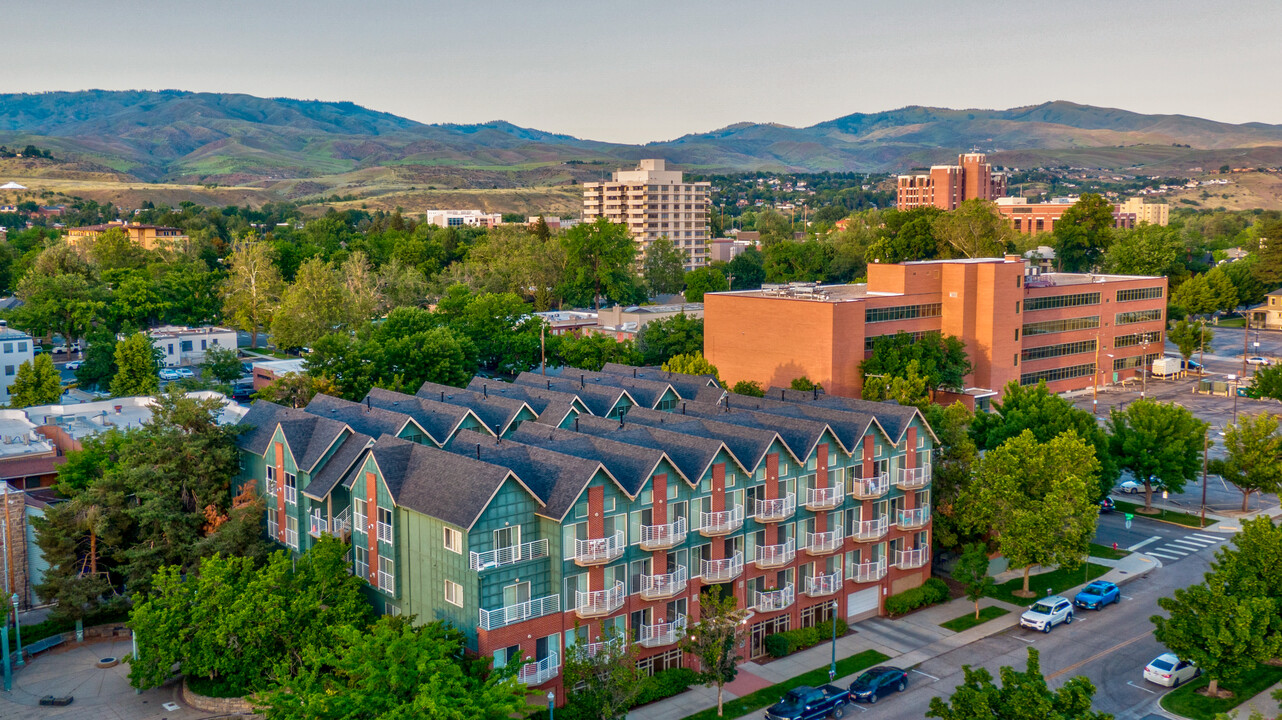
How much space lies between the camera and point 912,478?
161ft

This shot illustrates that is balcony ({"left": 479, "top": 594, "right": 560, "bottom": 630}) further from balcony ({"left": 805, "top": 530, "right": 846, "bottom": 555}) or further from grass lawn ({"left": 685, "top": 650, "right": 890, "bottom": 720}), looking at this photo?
balcony ({"left": 805, "top": 530, "right": 846, "bottom": 555})

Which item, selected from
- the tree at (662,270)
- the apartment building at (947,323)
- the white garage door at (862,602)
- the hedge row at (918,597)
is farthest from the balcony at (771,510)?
the tree at (662,270)

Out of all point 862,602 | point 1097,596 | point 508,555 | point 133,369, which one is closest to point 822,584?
point 862,602

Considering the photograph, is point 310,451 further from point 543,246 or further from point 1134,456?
point 543,246

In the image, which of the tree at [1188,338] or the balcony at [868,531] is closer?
the balcony at [868,531]

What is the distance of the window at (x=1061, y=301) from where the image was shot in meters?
98.1

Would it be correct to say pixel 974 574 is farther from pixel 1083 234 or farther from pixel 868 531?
pixel 1083 234

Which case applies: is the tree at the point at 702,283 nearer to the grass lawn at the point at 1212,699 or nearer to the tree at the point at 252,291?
the tree at the point at 252,291

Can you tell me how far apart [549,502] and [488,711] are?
29.3 feet

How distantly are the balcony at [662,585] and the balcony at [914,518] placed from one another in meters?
13.9

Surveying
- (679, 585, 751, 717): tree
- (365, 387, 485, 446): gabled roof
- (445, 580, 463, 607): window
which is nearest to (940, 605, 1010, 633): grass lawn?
(679, 585, 751, 717): tree

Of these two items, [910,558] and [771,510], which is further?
[910,558]

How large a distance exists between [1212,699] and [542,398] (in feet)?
116

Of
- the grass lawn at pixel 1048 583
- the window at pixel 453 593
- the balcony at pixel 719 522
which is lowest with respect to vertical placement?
the grass lawn at pixel 1048 583
